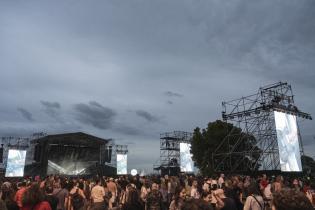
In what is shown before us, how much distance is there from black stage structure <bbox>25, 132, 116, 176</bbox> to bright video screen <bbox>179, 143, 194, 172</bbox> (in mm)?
9170

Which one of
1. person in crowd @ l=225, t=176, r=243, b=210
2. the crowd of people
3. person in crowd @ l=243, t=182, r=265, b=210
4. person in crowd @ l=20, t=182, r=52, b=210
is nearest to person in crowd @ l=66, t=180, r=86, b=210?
the crowd of people

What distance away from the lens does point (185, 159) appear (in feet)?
130

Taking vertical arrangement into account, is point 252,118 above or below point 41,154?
above

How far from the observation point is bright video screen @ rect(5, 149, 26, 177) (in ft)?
112

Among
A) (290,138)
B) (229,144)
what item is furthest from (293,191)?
(229,144)

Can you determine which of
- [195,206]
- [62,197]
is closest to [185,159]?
[62,197]

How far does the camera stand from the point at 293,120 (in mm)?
23344

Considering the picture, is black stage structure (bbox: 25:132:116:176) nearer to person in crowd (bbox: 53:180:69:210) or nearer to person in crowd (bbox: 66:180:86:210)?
person in crowd (bbox: 66:180:86:210)

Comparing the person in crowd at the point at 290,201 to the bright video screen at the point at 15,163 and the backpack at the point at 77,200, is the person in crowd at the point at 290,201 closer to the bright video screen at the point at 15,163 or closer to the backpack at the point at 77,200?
the backpack at the point at 77,200

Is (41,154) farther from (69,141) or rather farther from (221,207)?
(221,207)

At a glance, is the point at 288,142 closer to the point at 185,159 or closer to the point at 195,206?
the point at 185,159

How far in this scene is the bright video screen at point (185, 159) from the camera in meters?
39.1

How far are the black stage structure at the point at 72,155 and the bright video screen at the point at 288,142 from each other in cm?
2038

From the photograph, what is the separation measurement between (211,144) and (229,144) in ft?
8.19
